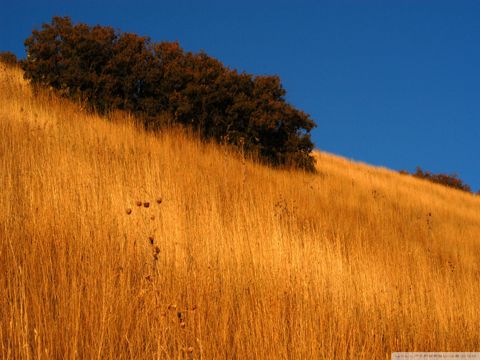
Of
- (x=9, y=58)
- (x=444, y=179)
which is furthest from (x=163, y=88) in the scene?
(x=444, y=179)

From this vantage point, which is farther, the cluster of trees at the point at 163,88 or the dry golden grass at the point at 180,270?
the cluster of trees at the point at 163,88

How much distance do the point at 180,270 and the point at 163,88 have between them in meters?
8.09

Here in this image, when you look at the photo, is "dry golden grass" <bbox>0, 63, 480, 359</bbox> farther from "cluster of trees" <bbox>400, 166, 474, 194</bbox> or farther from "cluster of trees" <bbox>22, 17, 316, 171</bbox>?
"cluster of trees" <bbox>400, 166, 474, 194</bbox>

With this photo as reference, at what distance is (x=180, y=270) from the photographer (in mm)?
4059

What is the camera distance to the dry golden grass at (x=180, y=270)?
303 centimetres

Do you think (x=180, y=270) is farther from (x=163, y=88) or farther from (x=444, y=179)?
(x=444, y=179)

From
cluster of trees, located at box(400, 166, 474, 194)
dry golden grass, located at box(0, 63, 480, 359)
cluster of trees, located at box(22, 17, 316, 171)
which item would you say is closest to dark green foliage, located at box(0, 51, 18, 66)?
cluster of trees, located at box(22, 17, 316, 171)

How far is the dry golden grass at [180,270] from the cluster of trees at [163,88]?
8.03ft

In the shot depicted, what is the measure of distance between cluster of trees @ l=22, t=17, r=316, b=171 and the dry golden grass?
8.03ft

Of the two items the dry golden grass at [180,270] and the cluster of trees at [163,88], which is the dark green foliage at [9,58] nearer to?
the cluster of trees at [163,88]

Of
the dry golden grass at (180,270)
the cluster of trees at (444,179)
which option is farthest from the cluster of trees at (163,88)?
the cluster of trees at (444,179)

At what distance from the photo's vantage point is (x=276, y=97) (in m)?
12.8

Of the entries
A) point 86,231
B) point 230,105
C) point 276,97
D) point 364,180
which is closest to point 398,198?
point 364,180

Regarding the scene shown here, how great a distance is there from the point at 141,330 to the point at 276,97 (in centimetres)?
1028
